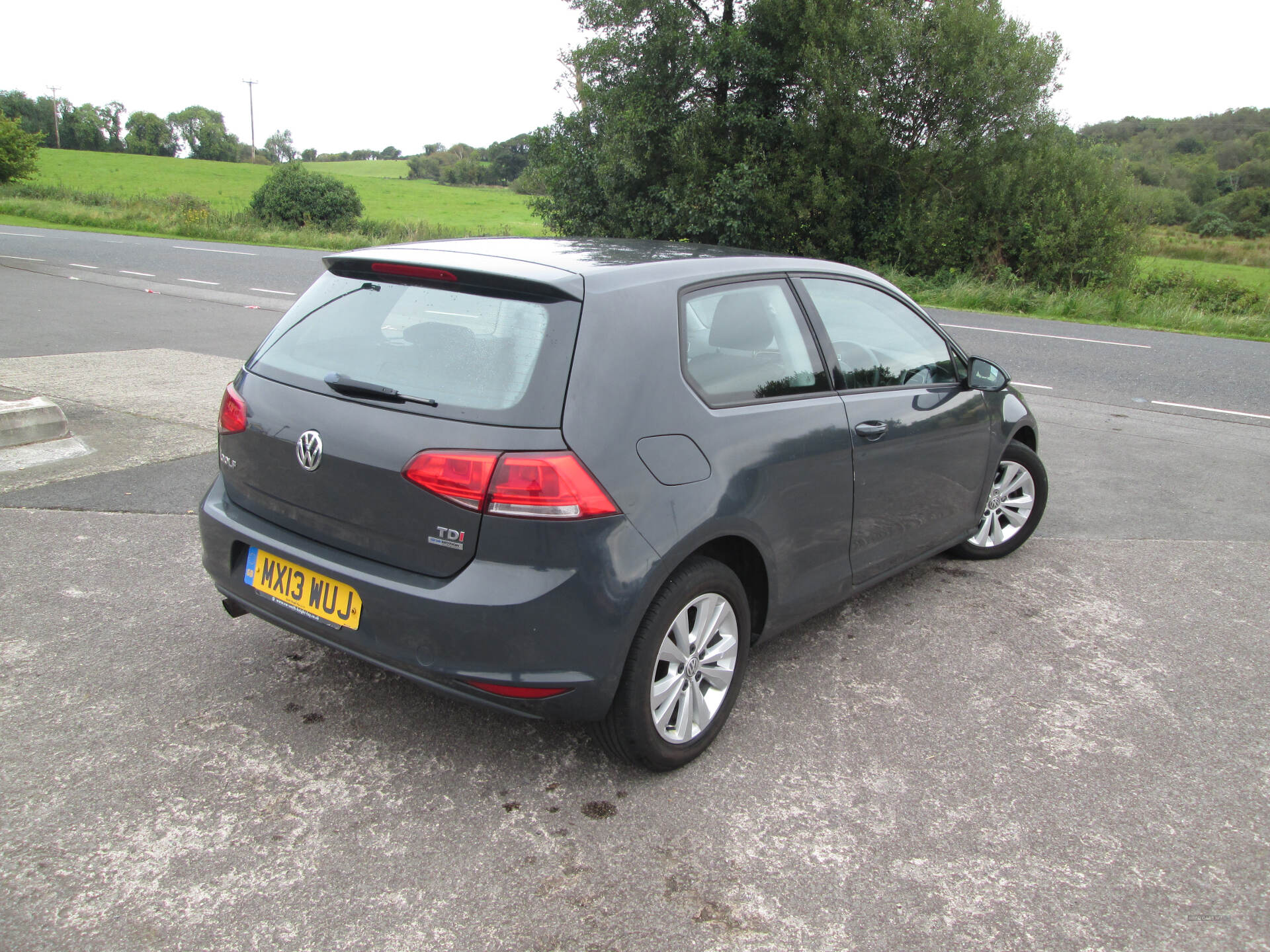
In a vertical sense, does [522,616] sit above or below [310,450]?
below

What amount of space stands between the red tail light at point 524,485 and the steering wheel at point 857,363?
4.69 feet

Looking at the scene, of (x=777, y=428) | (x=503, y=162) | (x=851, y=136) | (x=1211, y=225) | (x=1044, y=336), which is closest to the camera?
(x=777, y=428)

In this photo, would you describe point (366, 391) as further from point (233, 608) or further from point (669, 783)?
point (669, 783)

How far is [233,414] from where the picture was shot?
318cm

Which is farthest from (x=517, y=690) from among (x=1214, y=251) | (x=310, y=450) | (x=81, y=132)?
(x=81, y=132)

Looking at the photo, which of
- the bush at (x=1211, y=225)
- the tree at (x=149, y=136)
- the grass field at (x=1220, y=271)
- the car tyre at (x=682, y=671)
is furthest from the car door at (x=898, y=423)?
the tree at (x=149, y=136)

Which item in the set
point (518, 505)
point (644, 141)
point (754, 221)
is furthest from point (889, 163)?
point (518, 505)

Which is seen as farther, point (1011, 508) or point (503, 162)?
point (503, 162)

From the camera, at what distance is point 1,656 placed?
3.45 metres

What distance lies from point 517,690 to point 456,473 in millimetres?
623

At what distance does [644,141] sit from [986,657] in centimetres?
2073

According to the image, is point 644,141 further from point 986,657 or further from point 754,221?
point 986,657

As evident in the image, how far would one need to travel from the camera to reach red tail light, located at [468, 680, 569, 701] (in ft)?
8.56

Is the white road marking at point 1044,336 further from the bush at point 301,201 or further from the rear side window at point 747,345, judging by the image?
the bush at point 301,201
